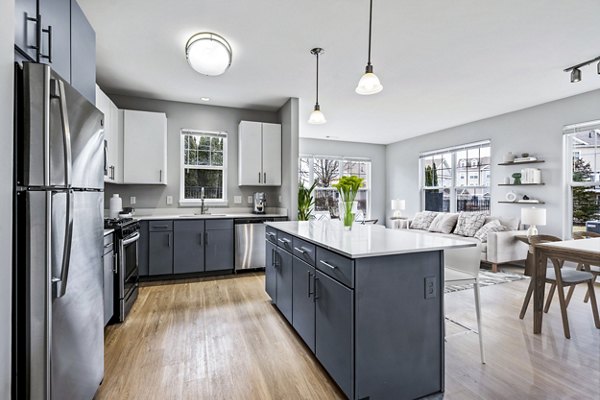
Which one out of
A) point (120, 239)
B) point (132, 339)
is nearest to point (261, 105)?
point (120, 239)

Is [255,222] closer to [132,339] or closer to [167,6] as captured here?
[132,339]

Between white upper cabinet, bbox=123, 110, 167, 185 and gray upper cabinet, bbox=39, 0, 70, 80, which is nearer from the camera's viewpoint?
gray upper cabinet, bbox=39, 0, 70, 80

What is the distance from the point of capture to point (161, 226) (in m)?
3.93

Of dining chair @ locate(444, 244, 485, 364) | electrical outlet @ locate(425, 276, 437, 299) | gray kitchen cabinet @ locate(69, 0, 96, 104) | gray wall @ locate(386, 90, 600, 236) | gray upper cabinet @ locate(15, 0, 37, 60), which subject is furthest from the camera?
gray wall @ locate(386, 90, 600, 236)

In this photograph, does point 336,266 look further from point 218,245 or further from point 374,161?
point 374,161

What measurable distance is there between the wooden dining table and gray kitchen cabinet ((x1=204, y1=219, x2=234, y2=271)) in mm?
3484

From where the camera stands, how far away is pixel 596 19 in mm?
2432

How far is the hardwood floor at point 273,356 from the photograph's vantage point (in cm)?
176

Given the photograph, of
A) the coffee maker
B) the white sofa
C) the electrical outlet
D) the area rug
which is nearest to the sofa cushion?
the white sofa

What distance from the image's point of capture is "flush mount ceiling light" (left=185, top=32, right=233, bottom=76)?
2.72 metres

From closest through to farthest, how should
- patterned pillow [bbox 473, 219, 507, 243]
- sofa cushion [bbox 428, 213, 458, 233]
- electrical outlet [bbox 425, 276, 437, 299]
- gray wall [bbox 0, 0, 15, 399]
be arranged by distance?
gray wall [bbox 0, 0, 15, 399] < electrical outlet [bbox 425, 276, 437, 299] < patterned pillow [bbox 473, 219, 507, 243] < sofa cushion [bbox 428, 213, 458, 233]

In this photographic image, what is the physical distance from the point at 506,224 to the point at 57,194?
584cm

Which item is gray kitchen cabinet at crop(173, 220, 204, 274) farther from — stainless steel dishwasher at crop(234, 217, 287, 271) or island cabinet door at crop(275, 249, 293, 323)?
island cabinet door at crop(275, 249, 293, 323)

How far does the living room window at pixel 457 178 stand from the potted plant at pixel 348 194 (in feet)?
14.2
